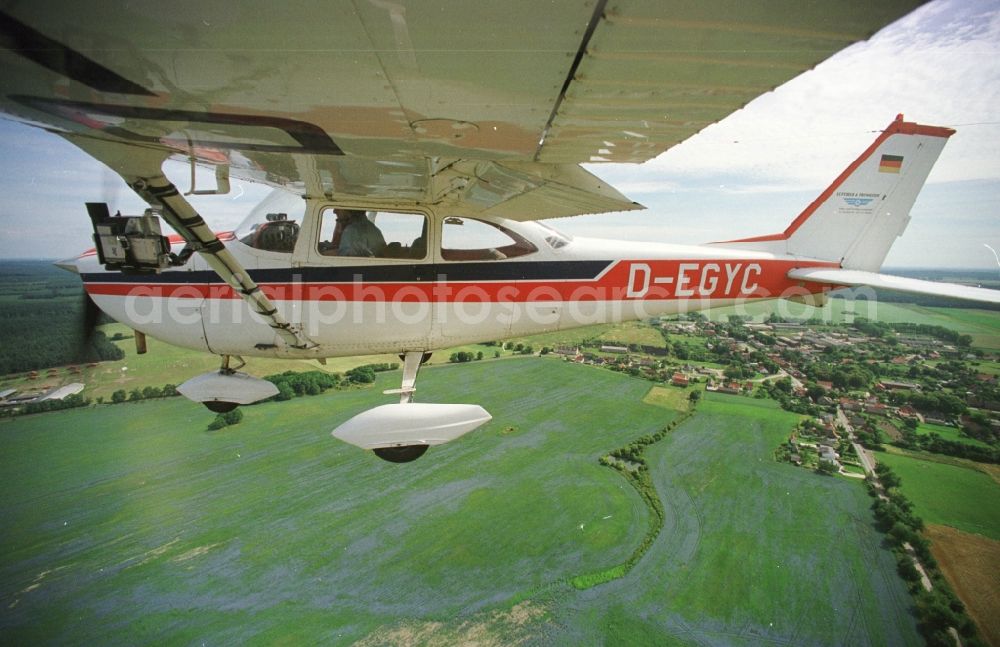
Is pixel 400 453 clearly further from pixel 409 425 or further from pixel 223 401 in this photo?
pixel 223 401

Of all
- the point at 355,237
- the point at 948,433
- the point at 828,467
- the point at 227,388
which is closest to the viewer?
the point at 355,237

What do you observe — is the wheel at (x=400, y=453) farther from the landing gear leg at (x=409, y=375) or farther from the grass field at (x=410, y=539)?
the grass field at (x=410, y=539)

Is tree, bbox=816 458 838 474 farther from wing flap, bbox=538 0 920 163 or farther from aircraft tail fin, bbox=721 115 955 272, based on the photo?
wing flap, bbox=538 0 920 163

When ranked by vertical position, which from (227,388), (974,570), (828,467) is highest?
(227,388)

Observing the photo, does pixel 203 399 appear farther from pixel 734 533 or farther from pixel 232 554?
pixel 734 533

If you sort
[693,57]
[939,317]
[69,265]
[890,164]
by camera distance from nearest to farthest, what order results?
[693,57], [69,265], [890,164], [939,317]

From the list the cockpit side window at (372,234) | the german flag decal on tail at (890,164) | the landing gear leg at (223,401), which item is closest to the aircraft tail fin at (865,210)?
the german flag decal on tail at (890,164)

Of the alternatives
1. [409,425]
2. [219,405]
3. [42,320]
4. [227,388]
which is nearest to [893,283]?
[409,425]

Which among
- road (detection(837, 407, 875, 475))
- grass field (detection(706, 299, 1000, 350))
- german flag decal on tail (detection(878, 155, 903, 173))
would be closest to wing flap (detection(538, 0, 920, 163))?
german flag decal on tail (detection(878, 155, 903, 173))
